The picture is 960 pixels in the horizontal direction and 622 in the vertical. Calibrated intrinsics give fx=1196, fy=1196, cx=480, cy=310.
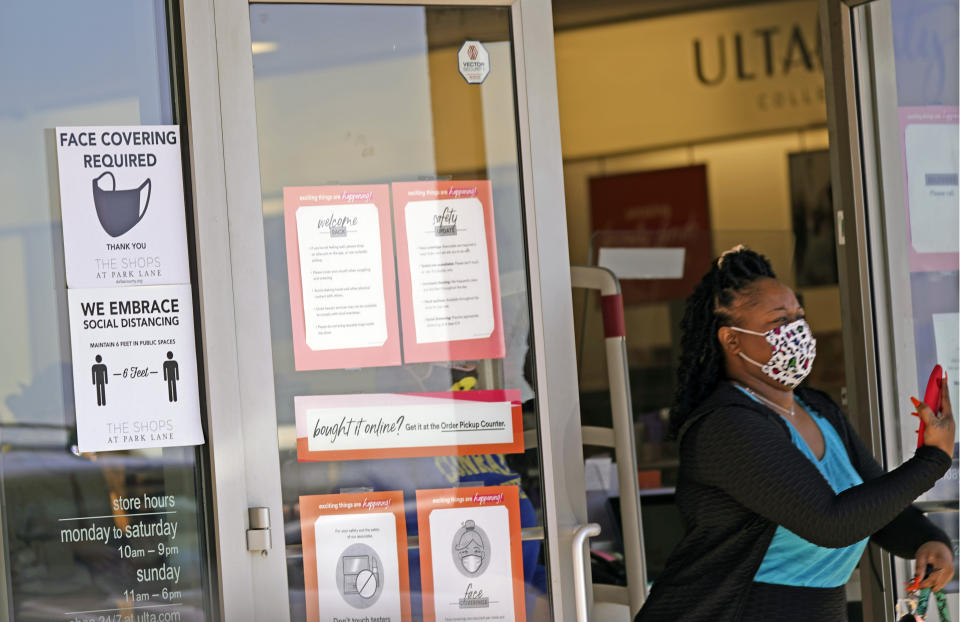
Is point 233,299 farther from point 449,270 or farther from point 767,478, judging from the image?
point 767,478

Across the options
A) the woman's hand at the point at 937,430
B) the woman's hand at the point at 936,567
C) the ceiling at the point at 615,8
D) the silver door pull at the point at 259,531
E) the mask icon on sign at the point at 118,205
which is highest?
the ceiling at the point at 615,8

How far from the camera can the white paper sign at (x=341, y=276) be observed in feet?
9.69

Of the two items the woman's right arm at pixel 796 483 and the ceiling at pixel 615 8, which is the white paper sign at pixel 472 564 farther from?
the ceiling at pixel 615 8

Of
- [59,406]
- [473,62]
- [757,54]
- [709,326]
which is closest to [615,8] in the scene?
[757,54]

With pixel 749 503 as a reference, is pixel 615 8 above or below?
above

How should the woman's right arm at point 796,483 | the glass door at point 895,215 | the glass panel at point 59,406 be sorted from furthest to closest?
the glass door at point 895,215
the glass panel at point 59,406
the woman's right arm at point 796,483

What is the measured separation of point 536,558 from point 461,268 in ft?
2.51

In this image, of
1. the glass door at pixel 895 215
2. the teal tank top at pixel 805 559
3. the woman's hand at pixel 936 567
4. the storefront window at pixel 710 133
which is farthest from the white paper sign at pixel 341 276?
the storefront window at pixel 710 133

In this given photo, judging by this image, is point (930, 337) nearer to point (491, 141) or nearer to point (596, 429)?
point (596, 429)

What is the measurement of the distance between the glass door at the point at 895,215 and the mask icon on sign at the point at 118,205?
2.08 meters

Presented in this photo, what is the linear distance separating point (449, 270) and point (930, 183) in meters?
1.62

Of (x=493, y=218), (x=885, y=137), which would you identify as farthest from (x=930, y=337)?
(x=493, y=218)

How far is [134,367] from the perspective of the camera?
2812 millimetres

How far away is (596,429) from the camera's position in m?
3.46
